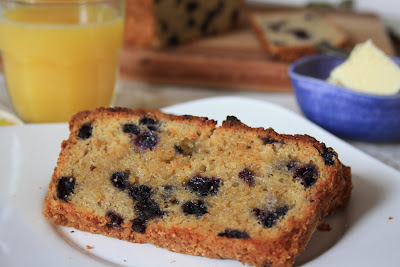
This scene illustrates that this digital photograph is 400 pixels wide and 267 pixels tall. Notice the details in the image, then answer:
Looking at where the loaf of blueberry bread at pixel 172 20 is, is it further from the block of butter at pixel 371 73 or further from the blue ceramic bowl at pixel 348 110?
the block of butter at pixel 371 73

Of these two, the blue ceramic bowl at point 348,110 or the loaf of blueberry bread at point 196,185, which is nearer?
the loaf of blueberry bread at point 196,185

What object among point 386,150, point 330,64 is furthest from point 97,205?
point 330,64

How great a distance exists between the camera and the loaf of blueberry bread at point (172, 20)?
3.68 m

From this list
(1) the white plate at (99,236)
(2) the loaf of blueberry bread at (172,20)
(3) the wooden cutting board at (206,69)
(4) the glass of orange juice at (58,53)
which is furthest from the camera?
(2) the loaf of blueberry bread at (172,20)

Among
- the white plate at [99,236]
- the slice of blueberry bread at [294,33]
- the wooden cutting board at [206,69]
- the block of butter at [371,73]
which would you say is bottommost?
the wooden cutting board at [206,69]

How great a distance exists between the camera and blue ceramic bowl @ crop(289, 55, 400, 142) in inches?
105

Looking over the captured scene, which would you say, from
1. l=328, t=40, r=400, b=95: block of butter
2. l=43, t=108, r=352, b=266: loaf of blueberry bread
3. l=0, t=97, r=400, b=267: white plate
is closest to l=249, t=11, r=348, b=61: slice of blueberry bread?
l=328, t=40, r=400, b=95: block of butter

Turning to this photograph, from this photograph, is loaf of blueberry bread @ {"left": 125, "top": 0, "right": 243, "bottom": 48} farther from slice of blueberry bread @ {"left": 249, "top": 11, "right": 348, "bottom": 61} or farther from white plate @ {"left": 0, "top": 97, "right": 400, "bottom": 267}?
white plate @ {"left": 0, "top": 97, "right": 400, "bottom": 267}

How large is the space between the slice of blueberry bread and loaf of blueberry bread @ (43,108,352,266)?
6.16 feet

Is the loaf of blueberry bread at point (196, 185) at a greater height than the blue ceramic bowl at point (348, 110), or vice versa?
the loaf of blueberry bread at point (196, 185)

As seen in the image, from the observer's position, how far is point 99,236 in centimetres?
180

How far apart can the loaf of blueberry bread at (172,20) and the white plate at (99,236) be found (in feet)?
5.12

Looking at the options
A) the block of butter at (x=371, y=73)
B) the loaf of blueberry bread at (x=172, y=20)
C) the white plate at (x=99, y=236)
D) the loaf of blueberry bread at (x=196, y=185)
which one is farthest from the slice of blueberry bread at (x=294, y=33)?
the loaf of blueberry bread at (x=196, y=185)

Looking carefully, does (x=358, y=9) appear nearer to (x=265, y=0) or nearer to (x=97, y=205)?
(x=265, y=0)
